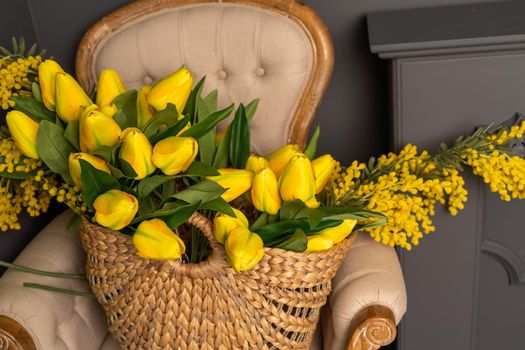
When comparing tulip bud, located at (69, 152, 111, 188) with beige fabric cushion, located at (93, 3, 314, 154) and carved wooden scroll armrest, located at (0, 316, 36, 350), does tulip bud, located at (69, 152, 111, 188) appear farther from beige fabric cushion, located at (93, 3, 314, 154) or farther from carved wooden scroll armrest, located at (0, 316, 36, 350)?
beige fabric cushion, located at (93, 3, 314, 154)

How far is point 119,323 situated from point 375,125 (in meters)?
0.82

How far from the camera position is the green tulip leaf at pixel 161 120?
952mm

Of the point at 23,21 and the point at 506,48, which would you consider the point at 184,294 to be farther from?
the point at 23,21

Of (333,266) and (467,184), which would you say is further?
(467,184)

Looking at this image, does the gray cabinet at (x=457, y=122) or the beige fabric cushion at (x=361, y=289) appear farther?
the gray cabinet at (x=457, y=122)

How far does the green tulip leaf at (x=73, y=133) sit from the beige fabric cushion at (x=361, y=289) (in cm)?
53

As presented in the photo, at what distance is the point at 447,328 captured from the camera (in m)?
1.52

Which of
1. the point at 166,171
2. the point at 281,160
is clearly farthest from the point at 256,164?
the point at 166,171

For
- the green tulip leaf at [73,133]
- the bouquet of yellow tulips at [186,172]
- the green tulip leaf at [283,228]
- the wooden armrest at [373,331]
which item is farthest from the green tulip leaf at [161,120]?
the wooden armrest at [373,331]

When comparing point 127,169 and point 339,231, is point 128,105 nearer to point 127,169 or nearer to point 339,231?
point 127,169

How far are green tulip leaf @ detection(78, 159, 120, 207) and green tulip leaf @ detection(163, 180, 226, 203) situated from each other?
92 mm

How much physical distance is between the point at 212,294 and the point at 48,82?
0.44 m

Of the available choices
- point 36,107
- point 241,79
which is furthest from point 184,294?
point 241,79

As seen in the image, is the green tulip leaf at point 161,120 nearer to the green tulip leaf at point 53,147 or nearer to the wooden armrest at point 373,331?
the green tulip leaf at point 53,147
